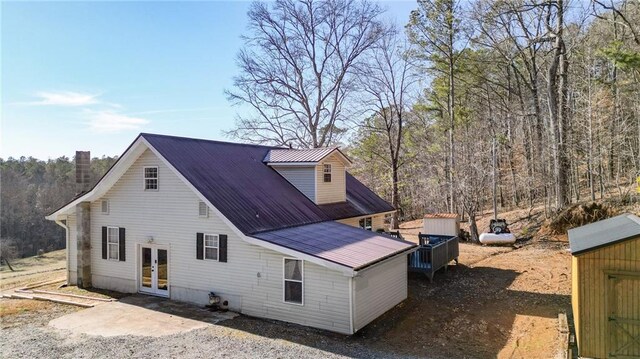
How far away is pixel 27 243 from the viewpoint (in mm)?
50531

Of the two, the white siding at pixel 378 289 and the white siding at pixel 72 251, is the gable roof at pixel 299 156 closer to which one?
Answer: the white siding at pixel 378 289

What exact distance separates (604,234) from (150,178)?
13099mm

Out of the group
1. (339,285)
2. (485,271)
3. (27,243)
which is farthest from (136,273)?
(27,243)

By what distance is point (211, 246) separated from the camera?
12453 mm

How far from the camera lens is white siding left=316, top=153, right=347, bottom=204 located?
1677 cm

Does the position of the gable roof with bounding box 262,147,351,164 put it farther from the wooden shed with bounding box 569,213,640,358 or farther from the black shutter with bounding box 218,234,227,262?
the wooden shed with bounding box 569,213,640,358

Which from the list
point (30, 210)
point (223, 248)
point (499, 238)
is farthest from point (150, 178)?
point (30, 210)

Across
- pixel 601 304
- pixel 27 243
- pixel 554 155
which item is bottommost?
pixel 27 243

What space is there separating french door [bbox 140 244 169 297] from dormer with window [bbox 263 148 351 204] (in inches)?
225

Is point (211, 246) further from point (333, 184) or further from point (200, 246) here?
point (333, 184)

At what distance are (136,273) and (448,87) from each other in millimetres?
24147

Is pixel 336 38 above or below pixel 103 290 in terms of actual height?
above

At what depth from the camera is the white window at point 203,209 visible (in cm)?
1259

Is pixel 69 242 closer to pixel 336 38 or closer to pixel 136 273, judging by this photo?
pixel 136 273
